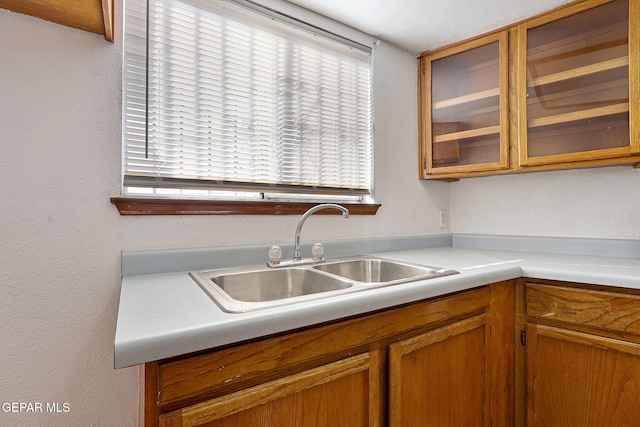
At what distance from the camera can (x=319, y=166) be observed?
1592 millimetres

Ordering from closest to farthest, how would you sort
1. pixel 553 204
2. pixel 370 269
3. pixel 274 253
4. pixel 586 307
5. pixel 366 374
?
1. pixel 366 374
2. pixel 586 307
3. pixel 274 253
4. pixel 370 269
5. pixel 553 204

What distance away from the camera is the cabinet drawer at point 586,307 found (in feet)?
3.59

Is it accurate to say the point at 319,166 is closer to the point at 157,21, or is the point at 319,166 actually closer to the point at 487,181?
the point at 157,21

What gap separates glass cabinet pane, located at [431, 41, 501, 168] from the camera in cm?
169

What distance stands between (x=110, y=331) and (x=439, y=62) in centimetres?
204

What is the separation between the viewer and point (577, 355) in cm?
118

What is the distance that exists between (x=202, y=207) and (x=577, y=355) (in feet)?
4.85

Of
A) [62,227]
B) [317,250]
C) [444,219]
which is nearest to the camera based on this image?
[62,227]

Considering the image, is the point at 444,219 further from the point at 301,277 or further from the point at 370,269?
the point at 301,277

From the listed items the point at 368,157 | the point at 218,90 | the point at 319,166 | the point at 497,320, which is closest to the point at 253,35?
the point at 218,90

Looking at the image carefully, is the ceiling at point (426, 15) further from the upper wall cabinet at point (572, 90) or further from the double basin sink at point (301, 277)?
the double basin sink at point (301, 277)

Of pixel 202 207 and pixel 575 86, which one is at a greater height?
pixel 575 86

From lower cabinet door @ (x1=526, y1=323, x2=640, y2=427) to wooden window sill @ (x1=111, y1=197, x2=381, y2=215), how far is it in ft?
3.30

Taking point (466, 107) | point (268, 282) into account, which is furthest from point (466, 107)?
→ point (268, 282)
